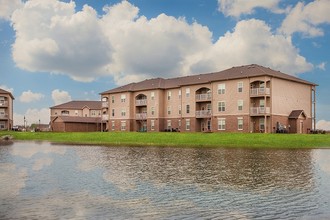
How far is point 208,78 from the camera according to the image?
75250 mm

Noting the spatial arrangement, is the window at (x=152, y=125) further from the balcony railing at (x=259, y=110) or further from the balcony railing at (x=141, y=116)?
the balcony railing at (x=259, y=110)

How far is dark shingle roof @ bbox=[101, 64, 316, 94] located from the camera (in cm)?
6729

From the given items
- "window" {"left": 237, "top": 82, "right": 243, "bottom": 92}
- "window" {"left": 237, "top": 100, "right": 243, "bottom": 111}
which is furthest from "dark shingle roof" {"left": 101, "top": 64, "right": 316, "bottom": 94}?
"window" {"left": 237, "top": 100, "right": 243, "bottom": 111}

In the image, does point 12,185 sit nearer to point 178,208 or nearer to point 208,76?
point 178,208

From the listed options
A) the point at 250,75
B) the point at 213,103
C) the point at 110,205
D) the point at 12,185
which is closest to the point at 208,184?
the point at 110,205

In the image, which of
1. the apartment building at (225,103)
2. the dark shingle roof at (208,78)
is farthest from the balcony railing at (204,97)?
the dark shingle roof at (208,78)

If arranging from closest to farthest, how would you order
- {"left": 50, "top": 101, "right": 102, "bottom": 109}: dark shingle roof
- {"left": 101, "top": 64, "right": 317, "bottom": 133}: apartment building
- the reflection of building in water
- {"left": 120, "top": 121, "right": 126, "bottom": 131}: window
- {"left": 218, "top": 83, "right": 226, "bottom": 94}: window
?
1. the reflection of building in water
2. {"left": 101, "top": 64, "right": 317, "bottom": 133}: apartment building
3. {"left": 218, "top": 83, "right": 226, "bottom": 94}: window
4. {"left": 120, "top": 121, "right": 126, "bottom": 131}: window
5. {"left": 50, "top": 101, "right": 102, "bottom": 109}: dark shingle roof

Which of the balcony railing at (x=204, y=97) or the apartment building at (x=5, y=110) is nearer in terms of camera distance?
the balcony railing at (x=204, y=97)

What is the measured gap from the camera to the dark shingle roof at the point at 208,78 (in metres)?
67.3

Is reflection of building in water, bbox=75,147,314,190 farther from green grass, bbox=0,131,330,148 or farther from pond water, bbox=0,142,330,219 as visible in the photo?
green grass, bbox=0,131,330,148

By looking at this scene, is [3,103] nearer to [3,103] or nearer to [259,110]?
[3,103]

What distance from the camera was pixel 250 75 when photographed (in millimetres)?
66125

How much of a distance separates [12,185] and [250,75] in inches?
2093

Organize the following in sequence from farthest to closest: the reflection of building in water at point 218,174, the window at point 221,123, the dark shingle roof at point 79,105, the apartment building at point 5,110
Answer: the dark shingle roof at point 79,105 < the apartment building at point 5,110 < the window at point 221,123 < the reflection of building in water at point 218,174
